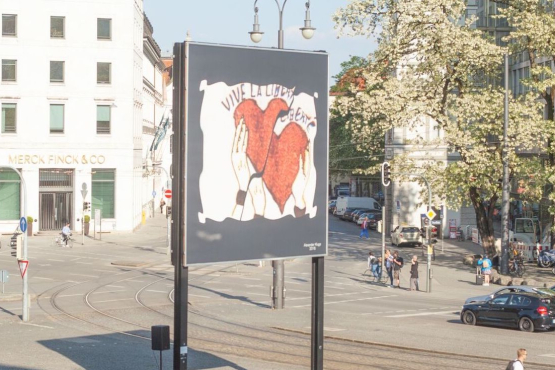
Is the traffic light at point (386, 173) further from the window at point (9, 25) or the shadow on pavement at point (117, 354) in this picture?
the window at point (9, 25)

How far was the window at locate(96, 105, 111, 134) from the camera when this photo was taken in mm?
75562

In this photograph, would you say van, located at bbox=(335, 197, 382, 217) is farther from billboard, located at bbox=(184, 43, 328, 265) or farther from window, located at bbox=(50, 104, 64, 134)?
billboard, located at bbox=(184, 43, 328, 265)

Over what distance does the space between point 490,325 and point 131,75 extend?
47088 mm

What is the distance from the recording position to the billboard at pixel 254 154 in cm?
1827

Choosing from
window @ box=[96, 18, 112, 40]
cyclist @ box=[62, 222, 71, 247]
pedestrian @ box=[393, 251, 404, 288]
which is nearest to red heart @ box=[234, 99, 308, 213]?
pedestrian @ box=[393, 251, 404, 288]

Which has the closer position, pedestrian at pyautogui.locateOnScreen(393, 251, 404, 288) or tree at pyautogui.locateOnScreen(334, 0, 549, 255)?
pedestrian at pyautogui.locateOnScreen(393, 251, 404, 288)

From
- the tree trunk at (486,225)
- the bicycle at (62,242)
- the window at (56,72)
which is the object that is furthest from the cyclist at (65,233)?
the tree trunk at (486,225)

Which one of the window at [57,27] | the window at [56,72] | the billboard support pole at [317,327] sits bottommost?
the billboard support pole at [317,327]

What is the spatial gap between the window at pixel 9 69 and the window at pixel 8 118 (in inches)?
77.7

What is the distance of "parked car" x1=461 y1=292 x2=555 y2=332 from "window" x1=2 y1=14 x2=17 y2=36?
4846cm

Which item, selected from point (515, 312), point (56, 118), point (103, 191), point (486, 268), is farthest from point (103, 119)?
point (515, 312)

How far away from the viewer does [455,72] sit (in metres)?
52.0

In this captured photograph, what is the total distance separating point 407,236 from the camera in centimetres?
7012

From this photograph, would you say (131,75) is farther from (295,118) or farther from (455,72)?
(295,118)
